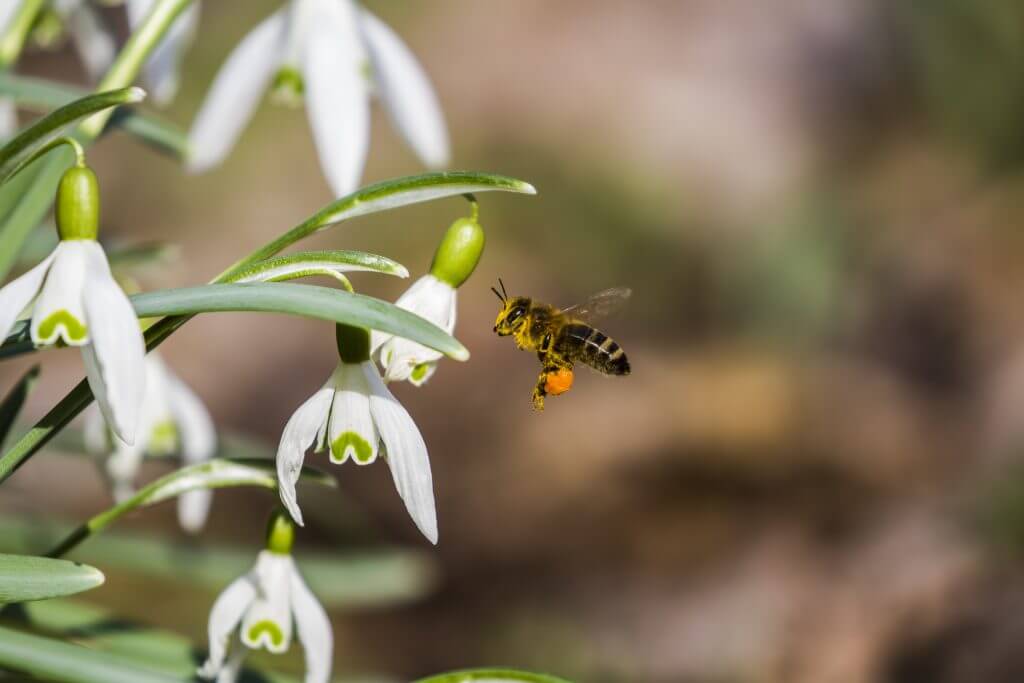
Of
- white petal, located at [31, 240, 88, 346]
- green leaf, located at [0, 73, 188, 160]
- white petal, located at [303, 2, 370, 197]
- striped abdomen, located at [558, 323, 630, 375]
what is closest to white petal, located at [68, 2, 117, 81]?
green leaf, located at [0, 73, 188, 160]

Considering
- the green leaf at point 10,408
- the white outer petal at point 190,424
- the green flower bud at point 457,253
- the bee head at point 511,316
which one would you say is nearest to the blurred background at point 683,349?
the white outer petal at point 190,424

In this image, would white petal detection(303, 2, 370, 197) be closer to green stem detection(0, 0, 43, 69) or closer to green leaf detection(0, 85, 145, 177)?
green stem detection(0, 0, 43, 69)

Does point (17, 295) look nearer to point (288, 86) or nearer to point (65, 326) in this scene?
point (65, 326)

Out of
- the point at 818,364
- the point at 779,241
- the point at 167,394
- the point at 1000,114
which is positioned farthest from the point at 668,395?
the point at 167,394

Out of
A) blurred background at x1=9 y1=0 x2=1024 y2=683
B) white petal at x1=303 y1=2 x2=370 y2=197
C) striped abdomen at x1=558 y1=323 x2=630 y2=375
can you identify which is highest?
blurred background at x1=9 y1=0 x2=1024 y2=683

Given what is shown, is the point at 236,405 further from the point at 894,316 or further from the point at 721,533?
the point at 894,316

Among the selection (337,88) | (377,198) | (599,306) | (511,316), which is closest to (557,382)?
(511,316)
